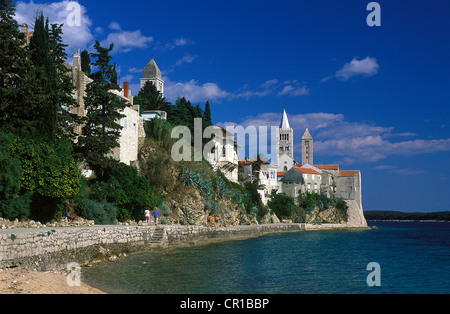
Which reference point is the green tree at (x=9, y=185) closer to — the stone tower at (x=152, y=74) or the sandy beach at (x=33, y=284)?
the sandy beach at (x=33, y=284)

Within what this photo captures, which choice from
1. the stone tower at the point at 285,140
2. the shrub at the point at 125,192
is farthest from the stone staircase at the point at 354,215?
the shrub at the point at 125,192

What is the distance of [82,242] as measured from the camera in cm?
1764

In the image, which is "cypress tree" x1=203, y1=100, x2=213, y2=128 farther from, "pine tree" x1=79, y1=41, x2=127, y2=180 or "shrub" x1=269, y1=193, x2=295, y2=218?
"pine tree" x1=79, y1=41, x2=127, y2=180

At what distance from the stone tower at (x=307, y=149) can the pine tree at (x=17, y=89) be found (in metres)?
94.1

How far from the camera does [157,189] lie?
35.9 metres

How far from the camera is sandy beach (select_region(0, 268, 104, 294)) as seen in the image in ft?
34.5

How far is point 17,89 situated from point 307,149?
96675 millimetres

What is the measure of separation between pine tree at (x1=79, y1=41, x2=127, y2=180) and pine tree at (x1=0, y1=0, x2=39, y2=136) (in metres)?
6.23

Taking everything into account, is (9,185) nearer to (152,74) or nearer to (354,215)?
(152,74)

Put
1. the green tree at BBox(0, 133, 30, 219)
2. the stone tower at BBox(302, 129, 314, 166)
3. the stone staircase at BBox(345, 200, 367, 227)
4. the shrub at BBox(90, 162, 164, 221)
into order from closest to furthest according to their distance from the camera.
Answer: the green tree at BBox(0, 133, 30, 219), the shrub at BBox(90, 162, 164, 221), the stone staircase at BBox(345, 200, 367, 227), the stone tower at BBox(302, 129, 314, 166)

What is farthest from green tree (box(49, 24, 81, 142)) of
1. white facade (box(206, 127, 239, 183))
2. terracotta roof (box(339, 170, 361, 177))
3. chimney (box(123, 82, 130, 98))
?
terracotta roof (box(339, 170, 361, 177))

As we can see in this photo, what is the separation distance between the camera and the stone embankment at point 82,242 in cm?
1302
